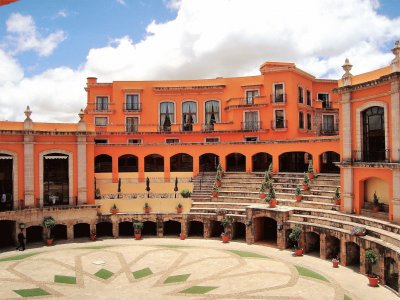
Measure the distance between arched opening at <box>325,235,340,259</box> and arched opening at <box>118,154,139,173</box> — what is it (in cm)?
2329

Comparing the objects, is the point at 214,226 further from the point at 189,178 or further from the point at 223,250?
the point at 189,178

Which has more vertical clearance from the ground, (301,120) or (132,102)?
(132,102)

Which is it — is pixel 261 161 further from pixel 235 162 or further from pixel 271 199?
pixel 271 199

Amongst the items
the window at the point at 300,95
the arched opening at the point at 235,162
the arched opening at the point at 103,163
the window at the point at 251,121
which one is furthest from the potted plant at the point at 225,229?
the window at the point at 300,95

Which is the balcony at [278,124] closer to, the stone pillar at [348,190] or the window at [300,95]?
the window at [300,95]

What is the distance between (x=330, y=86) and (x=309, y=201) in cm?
2087

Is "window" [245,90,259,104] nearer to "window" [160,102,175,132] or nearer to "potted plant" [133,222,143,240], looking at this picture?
"window" [160,102,175,132]

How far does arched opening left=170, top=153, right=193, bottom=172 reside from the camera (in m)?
42.7

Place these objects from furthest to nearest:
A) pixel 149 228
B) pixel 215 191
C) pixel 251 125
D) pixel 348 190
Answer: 1. pixel 251 125
2. pixel 149 228
3. pixel 215 191
4. pixel 348 190

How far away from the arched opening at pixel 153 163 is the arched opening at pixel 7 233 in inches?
598

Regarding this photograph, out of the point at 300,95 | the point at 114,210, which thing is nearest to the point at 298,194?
the point at 114,210

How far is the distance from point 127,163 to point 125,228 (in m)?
9.95

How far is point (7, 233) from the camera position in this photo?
106 feet

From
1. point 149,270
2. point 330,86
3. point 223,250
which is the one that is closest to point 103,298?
point 149,270
